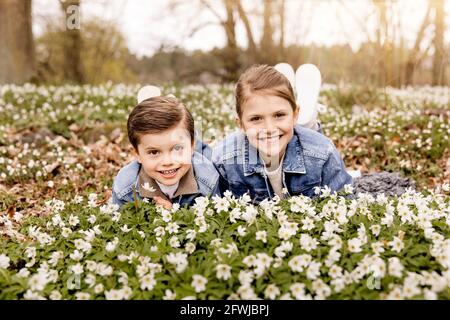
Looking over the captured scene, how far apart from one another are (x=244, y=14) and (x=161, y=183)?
1394 cm

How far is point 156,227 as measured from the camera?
3.22 metres

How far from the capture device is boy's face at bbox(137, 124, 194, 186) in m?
3.89

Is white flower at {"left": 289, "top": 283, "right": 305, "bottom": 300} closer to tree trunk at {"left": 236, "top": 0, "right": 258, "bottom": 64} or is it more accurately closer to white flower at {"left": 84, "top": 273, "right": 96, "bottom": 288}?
white flower at {"left": 84, "top": 273, "right": 96, "bottom": 288}

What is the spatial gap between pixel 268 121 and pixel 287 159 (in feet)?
1.58

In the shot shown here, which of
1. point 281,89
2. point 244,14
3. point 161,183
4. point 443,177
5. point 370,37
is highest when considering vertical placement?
point 244,14

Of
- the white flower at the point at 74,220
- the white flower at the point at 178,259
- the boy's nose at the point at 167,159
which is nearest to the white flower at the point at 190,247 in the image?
the white flower at the point at 178,259

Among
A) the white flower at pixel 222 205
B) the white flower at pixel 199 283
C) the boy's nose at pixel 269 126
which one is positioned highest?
the boy's nose at pixel 269 126

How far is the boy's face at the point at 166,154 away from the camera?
12.8 feet

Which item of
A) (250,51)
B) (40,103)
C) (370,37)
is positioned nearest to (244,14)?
(250,51)

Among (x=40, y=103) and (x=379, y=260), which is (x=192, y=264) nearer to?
(x=379, y=260)

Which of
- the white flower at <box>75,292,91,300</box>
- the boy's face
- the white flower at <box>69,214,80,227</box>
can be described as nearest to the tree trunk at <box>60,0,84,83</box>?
the boy's face

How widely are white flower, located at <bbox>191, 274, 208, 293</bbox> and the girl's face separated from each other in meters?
1.92

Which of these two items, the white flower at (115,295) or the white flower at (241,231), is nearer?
the white flower at (115,295)

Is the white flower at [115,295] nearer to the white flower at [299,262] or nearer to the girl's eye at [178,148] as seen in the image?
the white flower at [299,262]
